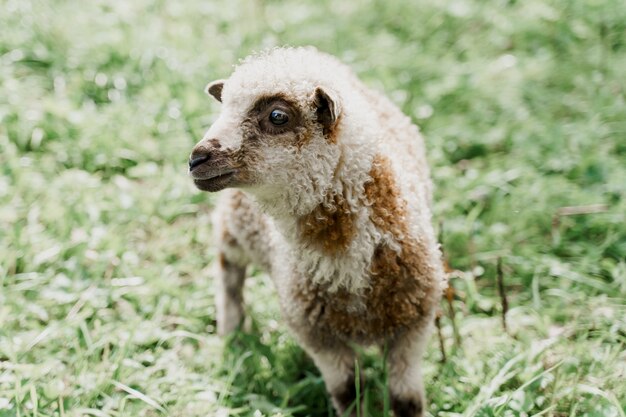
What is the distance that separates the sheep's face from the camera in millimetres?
2512

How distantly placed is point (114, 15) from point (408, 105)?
2.72 metres


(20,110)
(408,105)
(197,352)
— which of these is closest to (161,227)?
(197,352)

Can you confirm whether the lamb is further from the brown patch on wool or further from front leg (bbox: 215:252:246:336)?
front leg (bbox: 215:252:246:336)

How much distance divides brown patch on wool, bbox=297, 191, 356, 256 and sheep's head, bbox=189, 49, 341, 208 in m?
0.11

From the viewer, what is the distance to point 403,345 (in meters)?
2.97

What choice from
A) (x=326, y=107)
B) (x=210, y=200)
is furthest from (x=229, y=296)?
(x=326, y=107)

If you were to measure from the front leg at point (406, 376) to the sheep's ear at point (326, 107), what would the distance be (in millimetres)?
1040

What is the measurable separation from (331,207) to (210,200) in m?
2.10

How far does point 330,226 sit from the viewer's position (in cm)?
265

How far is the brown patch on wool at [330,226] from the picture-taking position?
8.59 feet

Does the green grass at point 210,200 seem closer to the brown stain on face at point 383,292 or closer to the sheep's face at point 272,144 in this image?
the brown stain on face at point 383,292

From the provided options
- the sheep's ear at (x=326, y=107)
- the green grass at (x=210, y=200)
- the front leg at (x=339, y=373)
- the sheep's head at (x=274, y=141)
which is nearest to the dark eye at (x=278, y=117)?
the sheep's head at (x=274, y=141)

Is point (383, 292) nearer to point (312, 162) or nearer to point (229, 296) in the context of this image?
point (312, 162)

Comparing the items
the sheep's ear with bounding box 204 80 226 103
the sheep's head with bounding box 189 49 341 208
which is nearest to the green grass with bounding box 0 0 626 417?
the sheep's head with bounding box 189 49 341 208
